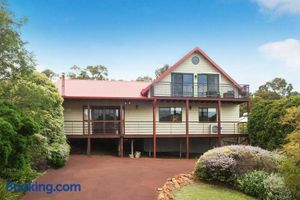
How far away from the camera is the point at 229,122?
956 inches

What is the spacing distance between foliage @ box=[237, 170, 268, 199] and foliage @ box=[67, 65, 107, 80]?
3433 cm

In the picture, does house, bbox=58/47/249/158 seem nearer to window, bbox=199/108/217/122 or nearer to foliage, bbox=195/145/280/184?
window, bbox=199/108/217/122

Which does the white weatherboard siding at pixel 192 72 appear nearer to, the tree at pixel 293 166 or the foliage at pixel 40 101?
the foliage at pixel 40 101

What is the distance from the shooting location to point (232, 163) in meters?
12.8

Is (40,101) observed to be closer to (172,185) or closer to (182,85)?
(172,185)

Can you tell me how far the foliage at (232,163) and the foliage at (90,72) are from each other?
33025 mm

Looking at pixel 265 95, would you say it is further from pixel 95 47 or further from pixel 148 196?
pixel 148 196

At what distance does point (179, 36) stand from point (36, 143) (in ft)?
38.2

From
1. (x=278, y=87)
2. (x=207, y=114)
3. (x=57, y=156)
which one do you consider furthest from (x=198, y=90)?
(x=278, y=87)

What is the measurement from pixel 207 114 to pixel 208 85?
2371 mm

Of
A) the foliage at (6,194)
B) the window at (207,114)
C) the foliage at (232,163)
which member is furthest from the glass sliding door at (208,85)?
the foliage at (6,194)

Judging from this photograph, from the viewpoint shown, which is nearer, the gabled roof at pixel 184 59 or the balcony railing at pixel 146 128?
the balcony railing at pixel 146 128

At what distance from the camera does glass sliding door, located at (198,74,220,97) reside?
946 inches
